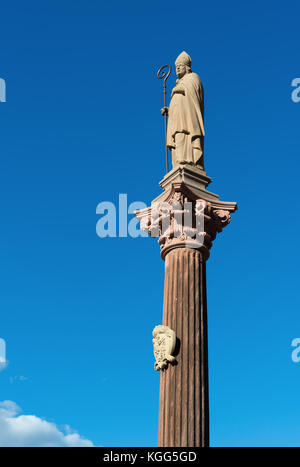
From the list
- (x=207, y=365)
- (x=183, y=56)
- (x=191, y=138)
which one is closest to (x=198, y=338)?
(x=207, y=365)

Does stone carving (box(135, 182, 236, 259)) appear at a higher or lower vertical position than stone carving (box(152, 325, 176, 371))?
higher

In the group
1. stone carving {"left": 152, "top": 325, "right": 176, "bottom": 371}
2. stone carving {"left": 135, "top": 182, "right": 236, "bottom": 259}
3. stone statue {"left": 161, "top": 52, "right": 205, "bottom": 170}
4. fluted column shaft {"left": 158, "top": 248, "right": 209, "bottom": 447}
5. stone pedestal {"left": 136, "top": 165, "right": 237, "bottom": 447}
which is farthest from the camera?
stone statue {"left": 161, "top": 52, "right": 205, "bottom": 170}

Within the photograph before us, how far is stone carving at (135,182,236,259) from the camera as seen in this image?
52.3ft

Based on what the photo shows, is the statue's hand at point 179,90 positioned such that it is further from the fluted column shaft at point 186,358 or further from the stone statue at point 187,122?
the fluted column shaft at point 186,358

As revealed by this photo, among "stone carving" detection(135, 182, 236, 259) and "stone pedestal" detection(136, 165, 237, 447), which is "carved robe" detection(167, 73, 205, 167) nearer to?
"stone pedestal" detection(136, 165, 237, 447)

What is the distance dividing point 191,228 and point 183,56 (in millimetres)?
5585

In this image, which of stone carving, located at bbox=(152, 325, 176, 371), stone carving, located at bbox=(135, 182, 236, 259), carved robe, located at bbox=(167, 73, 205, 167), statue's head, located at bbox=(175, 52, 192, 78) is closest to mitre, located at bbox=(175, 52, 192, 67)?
statue's head, located at bbox=(175, 52, 192, 78)

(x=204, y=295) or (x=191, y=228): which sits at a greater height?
(x=191, y=228)

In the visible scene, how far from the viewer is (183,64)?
1878 centimetres

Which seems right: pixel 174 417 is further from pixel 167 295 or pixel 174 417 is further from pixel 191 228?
pixel 191 228

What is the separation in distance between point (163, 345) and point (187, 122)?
605cm

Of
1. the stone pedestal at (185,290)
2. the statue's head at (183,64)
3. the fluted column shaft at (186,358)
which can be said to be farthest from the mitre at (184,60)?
the fluted column shaft at (186,358)

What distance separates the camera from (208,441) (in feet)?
45.6

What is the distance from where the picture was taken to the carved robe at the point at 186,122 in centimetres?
1720
